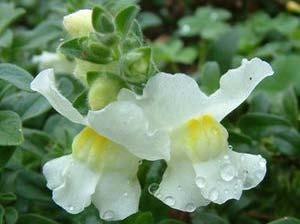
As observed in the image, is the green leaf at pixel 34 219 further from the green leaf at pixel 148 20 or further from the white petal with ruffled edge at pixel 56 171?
the green leaf at pixel 148 20

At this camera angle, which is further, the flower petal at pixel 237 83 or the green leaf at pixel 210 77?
the green leaf at pixel 210 77

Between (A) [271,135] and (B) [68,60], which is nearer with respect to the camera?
(A) [271,135]

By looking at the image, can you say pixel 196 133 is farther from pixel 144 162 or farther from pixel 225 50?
pixel 225 50

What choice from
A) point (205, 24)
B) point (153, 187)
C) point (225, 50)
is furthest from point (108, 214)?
point (205, 24)

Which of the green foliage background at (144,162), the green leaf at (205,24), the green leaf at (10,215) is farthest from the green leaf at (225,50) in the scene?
the green leaf at (10,215)

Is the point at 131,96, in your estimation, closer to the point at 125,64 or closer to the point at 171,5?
the point at 125,64

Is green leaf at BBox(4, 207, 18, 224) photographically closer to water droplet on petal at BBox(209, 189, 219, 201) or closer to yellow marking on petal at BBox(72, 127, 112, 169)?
yellow marking on petal at BBox(72, 127, 112, 169)

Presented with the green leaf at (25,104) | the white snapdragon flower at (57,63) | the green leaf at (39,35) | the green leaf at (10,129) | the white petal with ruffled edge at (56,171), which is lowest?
the white snapdragon flower at (57,63)

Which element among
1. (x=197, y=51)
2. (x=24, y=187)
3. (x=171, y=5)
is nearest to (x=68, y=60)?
(x=24, y=187)

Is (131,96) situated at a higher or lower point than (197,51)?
higher
